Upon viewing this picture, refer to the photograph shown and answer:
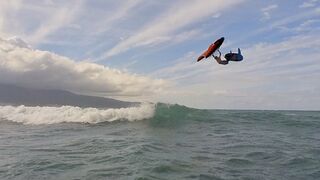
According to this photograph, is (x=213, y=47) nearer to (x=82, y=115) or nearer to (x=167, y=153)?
(x=167, y=153)

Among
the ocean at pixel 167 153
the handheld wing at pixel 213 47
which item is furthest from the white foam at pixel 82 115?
the handheld wing at pixel 213 47

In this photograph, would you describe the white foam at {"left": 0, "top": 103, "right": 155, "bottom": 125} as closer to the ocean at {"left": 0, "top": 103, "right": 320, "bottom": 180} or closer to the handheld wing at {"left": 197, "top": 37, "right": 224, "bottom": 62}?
the ocean at {"left": 0, "top": 103, "right": 320, "bottom": 180}

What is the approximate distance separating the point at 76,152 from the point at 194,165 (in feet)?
15.4

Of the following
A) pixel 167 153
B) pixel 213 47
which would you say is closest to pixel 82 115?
pixel 167 153

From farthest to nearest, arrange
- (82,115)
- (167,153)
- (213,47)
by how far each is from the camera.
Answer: (82,115)
(167,153)
(213,47)

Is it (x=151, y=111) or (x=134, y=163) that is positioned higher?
(x=151, y=111)

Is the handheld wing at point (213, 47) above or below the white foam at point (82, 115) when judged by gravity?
above

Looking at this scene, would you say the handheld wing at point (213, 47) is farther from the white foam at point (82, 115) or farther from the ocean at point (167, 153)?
the white foam at point (82, 115)

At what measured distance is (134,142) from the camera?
18.1m

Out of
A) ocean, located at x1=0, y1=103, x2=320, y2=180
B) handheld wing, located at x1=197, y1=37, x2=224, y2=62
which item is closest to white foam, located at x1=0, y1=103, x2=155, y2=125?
ocean, located at x1=0, y1=103, x2=320, y2=180

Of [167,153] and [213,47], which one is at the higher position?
[213,47]

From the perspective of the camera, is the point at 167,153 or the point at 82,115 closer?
the point at 167,153

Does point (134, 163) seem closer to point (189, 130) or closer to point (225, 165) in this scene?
point (225, 165)

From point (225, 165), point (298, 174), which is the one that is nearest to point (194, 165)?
point (225, 165)
